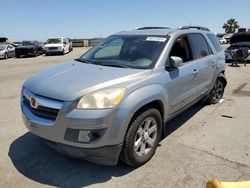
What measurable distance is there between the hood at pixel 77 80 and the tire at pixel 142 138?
1.72ft

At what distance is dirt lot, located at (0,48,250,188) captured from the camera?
3580mm

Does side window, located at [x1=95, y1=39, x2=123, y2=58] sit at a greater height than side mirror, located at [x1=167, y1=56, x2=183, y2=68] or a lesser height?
greater

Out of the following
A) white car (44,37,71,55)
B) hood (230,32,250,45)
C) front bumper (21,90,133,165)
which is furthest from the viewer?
white car (44,37,71,55)

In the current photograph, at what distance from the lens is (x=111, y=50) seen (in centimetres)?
509

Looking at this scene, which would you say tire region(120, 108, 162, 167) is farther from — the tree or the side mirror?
the tree

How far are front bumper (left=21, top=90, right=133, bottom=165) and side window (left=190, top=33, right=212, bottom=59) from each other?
8.38ft

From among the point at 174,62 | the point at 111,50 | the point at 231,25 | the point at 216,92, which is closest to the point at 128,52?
the point at 111,50

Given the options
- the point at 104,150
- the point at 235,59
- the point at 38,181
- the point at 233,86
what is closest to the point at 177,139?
the point at 104,150

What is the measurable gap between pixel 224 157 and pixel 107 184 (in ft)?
5.91

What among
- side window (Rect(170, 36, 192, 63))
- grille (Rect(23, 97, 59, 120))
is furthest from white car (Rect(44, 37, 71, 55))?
grille (Rect(23, 97, 59, 120))

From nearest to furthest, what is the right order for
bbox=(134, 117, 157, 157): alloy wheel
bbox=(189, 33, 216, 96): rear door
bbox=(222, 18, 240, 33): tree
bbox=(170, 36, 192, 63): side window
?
bbox=(134, 117, 157, 157): alloy wheel → bbox=(170, 36, 192, 63): side window → bbox=(189, 33, 216, 96): rear door → bbox=(222, 18, 240, 33): tree

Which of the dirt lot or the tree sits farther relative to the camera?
the tree

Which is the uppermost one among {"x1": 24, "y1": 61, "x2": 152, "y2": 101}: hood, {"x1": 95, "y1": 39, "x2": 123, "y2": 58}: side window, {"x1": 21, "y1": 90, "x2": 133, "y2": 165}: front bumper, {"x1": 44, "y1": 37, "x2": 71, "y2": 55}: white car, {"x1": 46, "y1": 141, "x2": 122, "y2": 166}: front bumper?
{"x1": 95, "y1": 39, "x2": 123, "y2": 58}: side window

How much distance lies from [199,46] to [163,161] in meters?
2.65
